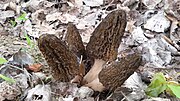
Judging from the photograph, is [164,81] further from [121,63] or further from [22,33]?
[22,33]

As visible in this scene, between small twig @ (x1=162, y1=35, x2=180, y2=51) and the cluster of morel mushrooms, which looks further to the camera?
small twig @ (x1=162, y1=35, x2=180, y2=51)

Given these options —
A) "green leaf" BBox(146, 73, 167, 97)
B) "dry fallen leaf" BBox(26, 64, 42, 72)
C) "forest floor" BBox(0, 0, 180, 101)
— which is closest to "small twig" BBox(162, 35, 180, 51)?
"forest floor" BBox(0, 0, 180, 101)

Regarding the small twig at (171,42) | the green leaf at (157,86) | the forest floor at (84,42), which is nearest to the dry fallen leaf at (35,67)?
the forest floor at (84,42)

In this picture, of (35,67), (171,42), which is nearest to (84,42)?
(35,67)

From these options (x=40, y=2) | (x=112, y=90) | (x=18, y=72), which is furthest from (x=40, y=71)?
(x=40, y=2)

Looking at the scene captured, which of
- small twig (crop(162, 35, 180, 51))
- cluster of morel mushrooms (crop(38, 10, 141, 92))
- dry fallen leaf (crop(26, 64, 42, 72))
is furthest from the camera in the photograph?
small twig (crop(162, 35, 180, 51))

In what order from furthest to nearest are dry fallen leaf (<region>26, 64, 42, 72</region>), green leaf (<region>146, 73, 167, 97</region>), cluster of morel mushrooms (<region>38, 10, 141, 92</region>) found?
dry fallen leaf (<region>26, 64, 42, 72</region>) → green leaf (<region>146, 73, 167, 97</region>) → cluster of morel mushrooms (<region>38, 10, 141, 92</region>)

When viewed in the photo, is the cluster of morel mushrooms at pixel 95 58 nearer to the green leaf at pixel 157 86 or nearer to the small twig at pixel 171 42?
the green leaf at pixel 157 86

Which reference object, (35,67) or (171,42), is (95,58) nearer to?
(35,67)

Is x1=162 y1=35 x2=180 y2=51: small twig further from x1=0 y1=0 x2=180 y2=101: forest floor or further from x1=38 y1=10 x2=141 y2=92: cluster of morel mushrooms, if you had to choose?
x1=38 y1=10 x2=141 y2=92: cluster of morel mushrooms
